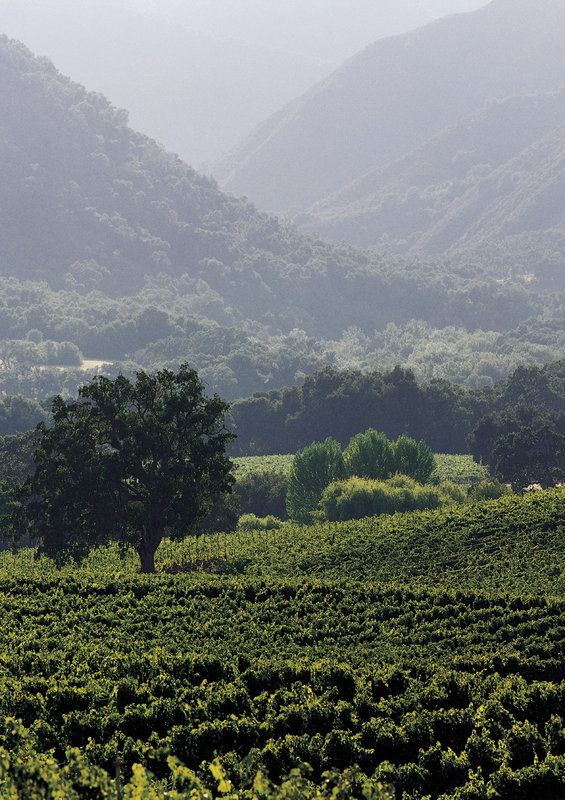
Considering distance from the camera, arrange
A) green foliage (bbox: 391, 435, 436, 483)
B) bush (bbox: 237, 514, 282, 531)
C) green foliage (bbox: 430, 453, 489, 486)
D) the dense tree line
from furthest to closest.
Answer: the dense tree line
green foliage (bbox: 430, 453, 489, 486)
green foliage (bbox: 391, 435, 436, 483)
bush (bbox: 237, 514, 282, 531)

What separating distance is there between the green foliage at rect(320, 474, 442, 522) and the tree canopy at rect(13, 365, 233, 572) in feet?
90.7

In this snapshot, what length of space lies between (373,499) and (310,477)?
13000 mm

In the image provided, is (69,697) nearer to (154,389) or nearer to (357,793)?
(357,793)

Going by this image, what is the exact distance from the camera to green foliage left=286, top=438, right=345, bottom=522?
336 ft

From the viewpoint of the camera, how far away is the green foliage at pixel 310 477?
10244 centimetres

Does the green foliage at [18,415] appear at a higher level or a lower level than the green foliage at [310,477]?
higher

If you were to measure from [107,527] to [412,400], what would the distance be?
105 m

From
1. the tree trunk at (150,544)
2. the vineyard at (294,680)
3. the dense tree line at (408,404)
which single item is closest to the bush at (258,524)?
the tree trunk at (150,544)

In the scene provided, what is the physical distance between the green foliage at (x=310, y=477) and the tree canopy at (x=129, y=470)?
123 feet

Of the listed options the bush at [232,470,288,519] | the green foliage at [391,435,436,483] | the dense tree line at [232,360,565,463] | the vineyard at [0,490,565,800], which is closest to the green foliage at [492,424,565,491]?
the green foliage at [391,435,436,483]

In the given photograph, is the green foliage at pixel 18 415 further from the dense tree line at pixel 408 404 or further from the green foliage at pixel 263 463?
the dense tree line at pixel 408 404

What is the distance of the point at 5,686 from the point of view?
33438mm

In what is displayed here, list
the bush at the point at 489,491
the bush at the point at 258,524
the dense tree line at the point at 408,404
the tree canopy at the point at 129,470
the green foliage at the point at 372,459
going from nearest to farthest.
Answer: the tree canopy at the point at 129,470
the bush at the point at 489,491
the bush at the point at 258,524
the green foliage at the point at 372,459
the dense tree line at the point at 408,404

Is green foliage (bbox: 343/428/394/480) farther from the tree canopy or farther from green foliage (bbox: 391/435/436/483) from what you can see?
the tree canopy
